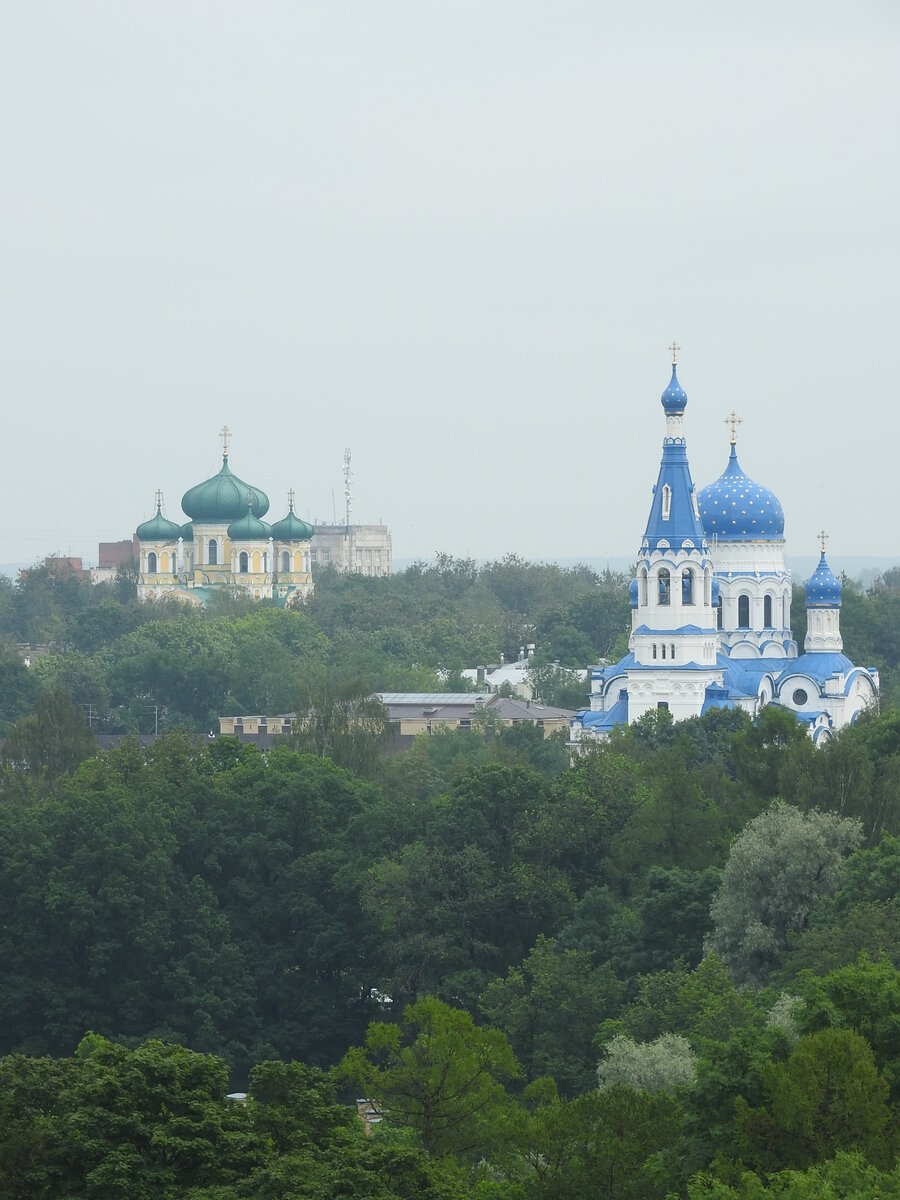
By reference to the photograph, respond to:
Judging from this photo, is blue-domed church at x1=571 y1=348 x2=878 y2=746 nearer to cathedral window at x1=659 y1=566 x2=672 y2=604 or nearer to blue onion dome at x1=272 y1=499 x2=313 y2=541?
cathedral window at x1=659 y1=566 x2=672 y2=604

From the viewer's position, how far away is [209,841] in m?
48.0

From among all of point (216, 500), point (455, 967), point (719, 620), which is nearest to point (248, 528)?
point (216, 500)

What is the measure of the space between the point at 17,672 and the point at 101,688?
8.46ft

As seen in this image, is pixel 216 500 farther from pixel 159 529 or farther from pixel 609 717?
pixel 609 717

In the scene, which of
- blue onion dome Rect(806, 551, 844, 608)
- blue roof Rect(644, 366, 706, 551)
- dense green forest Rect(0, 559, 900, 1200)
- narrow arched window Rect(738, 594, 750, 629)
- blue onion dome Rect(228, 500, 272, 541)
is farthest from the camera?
blue onion dome Rect(228, 500, 272, 541)

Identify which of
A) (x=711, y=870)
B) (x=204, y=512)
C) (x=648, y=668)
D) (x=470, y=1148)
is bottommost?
(x=470, y=1148)

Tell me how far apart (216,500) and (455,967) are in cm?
7755

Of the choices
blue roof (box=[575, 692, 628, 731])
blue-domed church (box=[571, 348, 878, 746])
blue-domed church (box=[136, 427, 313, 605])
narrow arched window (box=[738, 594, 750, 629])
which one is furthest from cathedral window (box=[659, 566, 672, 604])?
blue-domed church (box=[136, 427, 313, 605])

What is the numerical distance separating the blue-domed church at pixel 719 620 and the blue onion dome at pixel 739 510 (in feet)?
0.08

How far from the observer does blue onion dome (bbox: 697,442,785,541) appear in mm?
71000

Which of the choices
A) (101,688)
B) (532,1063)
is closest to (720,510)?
(101,688)

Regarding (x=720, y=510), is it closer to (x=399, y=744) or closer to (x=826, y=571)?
(x=826, y=571)

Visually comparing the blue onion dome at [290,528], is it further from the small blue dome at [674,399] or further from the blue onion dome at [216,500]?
the small blue dome at [674,399]

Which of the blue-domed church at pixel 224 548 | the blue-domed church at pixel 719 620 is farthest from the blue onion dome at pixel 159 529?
the blue-domed church at pixel 719 620
